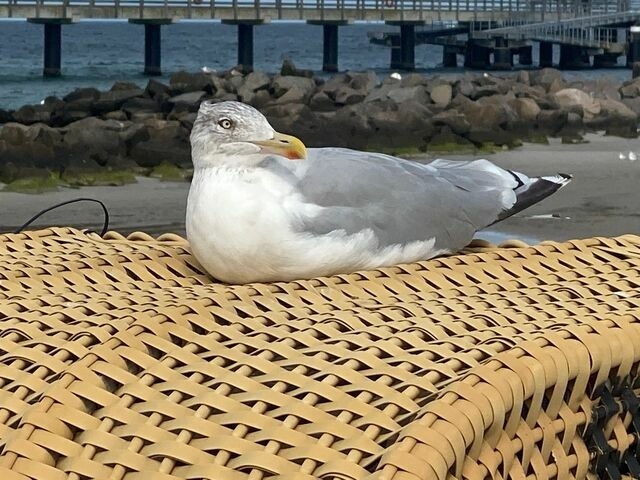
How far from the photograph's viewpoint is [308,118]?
1319cm

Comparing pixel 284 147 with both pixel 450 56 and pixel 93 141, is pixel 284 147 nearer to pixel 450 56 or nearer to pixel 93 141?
pixel 93 141

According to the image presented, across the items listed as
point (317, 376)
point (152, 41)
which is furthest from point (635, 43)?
point (317, 376)

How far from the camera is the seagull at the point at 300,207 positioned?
2043 millimetres

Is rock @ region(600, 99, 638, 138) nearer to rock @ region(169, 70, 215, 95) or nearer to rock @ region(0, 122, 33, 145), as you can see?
rock @ region(169, 70, 215, 95)

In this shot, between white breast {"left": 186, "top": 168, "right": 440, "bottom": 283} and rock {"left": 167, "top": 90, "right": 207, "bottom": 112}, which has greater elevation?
rock {"left": 167, "top": 90, "right": 207, "bottom": 112}

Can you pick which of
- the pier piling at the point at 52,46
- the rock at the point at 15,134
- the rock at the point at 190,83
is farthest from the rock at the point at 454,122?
the pier piling at the point at 52,46

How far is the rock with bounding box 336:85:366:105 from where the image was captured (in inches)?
584

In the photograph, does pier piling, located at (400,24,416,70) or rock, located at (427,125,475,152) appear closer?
rock, located at (427,125,475,152)

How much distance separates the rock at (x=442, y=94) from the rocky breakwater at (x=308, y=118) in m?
0.01

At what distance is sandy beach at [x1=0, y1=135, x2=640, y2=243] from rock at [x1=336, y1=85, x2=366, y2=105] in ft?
12.9

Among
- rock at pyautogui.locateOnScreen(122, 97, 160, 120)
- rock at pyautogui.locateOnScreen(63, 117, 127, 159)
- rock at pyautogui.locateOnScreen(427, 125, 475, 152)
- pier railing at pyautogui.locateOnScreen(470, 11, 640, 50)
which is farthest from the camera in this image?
pier railing at pyautogui.locateOnScreen(470, 11, 640, 50)

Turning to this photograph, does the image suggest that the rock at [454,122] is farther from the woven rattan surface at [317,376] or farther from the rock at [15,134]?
the woven rattan surface at [317,376]

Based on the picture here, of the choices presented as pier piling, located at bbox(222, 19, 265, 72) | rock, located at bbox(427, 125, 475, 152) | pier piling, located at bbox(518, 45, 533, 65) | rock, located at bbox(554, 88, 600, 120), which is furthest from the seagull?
pier piling, located at bbox(518, 45, 533, 65)

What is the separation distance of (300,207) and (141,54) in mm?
43523
